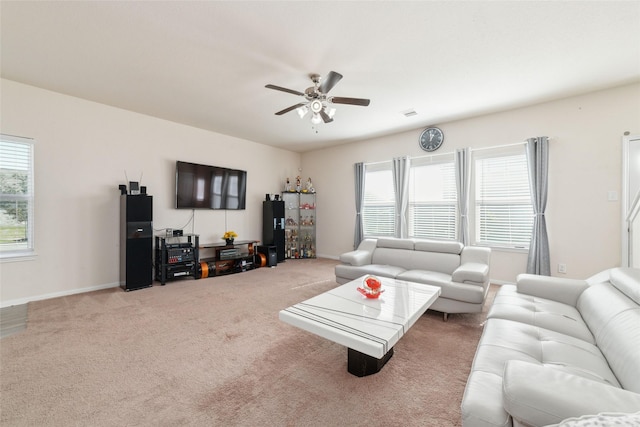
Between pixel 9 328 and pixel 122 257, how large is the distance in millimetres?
1486

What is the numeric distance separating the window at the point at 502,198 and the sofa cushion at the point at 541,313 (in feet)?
7.28

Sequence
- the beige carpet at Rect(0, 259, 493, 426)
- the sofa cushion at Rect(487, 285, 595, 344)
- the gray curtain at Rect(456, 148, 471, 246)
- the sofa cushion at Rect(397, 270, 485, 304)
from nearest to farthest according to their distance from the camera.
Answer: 1. the beige carpet at Rect(0, 259, 493, 426)
2. the sofa cushion at Rect(487, 285, 595, 344)
3. the sofa cushion at Rect(397, 270, 485, 304)
4. the gray curtain at Rect(456, 148, 471, 246)

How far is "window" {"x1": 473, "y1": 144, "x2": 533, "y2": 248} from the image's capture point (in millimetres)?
4086

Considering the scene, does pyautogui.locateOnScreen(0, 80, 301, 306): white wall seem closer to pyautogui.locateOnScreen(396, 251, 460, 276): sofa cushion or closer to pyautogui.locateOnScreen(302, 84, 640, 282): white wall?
pyautogui.locateOnScreen(396, 251, 460, 276): sofa cushion

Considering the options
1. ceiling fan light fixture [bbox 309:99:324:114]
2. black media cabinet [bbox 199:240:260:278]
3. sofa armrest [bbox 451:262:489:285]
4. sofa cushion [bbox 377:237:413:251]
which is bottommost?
black media cabinet [bbox 199:240:260:278]

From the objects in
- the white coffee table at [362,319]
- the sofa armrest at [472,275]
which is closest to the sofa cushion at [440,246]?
the sofa armrest at [472,275]

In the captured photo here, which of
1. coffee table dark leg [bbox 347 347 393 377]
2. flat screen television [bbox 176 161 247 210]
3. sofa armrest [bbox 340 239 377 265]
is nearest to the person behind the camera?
coffee table dark leg [bbox 347 347 393 377]

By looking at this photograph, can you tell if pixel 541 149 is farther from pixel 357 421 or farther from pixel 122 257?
pixel 122 257

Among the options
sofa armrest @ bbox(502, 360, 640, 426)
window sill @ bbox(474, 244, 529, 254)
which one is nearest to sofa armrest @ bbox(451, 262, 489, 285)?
window sill @ bbox(474, 244, 529, 254)

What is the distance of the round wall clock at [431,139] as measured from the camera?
479 cm

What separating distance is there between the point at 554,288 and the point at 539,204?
6.92 ft

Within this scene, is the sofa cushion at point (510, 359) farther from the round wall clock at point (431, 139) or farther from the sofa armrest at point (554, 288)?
the round wall clock at point (431, 139)

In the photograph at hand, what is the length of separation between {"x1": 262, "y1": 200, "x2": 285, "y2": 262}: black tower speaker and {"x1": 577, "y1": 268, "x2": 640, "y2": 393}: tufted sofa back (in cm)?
494

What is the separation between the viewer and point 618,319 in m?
1.50
